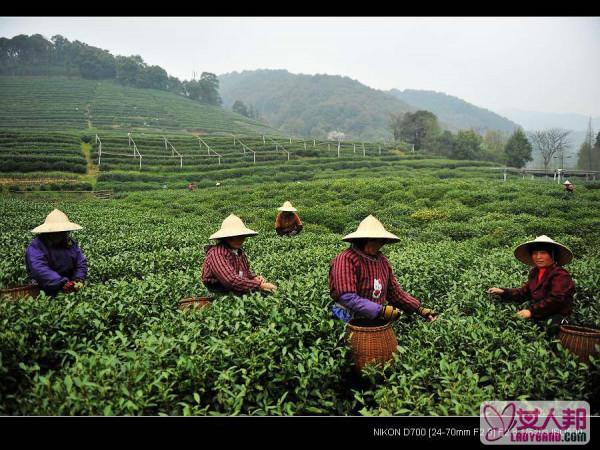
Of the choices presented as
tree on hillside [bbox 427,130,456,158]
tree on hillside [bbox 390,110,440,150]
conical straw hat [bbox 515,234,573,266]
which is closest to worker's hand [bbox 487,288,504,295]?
conical straw hat [bbox 515,234,573,266]

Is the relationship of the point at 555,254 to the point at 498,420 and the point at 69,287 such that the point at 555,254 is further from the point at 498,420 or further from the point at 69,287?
the point at 69,287

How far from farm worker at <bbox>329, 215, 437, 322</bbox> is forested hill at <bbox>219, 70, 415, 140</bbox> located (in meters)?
118

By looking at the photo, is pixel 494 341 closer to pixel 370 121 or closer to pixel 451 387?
pixel 451 387

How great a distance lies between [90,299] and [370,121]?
5610 inches

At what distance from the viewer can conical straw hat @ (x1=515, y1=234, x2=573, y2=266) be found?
3968 millimetres

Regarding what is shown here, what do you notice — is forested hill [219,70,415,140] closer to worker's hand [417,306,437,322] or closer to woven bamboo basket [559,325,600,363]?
worker's hand [417,306,437,322]

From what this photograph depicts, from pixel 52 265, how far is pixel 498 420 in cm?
482

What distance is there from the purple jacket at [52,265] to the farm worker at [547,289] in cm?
477

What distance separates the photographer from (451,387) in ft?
9.51

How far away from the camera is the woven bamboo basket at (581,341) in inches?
128

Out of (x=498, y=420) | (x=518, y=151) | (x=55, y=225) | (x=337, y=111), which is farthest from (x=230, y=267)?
(x=337, y=111)

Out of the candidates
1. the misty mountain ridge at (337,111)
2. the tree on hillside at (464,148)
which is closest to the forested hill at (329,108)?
the misty mountain ridge at (337,111)

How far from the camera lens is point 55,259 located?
486cm
